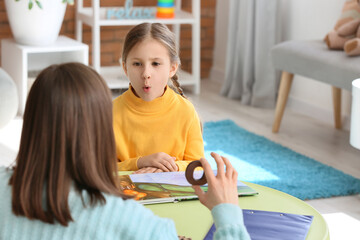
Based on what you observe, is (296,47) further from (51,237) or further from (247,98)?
(51,237)

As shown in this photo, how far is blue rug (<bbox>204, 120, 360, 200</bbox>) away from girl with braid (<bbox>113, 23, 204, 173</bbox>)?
38.7 inches

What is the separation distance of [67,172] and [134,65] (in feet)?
2.58

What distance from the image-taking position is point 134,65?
1.59 meters

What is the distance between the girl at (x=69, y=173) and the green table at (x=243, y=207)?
10.0 inches

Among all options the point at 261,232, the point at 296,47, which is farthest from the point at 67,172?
the point at 296,47

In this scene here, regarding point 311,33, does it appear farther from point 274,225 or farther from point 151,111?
point 274,225

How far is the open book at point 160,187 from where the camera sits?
4.05 ft

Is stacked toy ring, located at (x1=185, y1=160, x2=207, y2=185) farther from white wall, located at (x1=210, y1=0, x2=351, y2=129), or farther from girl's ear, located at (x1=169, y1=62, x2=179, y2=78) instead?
white wall, located at (x1=210, y1=0, x2=351, y2=129)

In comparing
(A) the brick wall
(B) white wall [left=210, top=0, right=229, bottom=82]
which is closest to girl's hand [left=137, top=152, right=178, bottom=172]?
(A) the brick wall

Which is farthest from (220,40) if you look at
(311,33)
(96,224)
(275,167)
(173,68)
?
(96,224)

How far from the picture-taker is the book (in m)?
1.09

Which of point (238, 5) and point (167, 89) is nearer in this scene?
point (167, 89)

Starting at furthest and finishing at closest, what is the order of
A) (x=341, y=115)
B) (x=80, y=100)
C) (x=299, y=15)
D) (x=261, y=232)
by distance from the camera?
(x=299, y=15) < (x=341, y=115) < (x=261, y=232) < (x=80, y=100)

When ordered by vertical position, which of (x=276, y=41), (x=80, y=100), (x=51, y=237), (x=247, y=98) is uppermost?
(x=80, y=100)
